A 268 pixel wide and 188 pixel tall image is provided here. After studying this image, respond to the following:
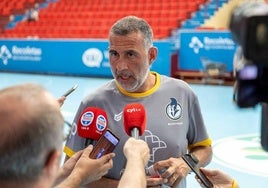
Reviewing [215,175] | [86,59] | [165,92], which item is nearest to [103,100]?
[165,92]

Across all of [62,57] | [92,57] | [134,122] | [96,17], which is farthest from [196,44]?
[134,122]

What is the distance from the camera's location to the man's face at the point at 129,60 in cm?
219

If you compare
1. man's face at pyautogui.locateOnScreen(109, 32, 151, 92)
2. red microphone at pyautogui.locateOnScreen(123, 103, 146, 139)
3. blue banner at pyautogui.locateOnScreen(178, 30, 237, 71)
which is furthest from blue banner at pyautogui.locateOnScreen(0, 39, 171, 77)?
red microphone at pyautogui.locateOnScreen(123, 103, 146, 139)

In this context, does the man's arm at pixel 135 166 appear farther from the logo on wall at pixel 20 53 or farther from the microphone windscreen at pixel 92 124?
the logo on wall at pixel 20 53

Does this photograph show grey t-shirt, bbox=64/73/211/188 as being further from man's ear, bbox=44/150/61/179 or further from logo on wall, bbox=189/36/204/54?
logo on wall, bbox=189/36/204/54

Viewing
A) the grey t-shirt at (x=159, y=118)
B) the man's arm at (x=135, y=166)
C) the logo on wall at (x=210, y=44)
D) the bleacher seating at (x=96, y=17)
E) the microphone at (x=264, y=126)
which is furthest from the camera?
the bleacher seating at (x=96, y=17)

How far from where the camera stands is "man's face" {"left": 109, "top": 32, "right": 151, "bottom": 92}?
7.18ft

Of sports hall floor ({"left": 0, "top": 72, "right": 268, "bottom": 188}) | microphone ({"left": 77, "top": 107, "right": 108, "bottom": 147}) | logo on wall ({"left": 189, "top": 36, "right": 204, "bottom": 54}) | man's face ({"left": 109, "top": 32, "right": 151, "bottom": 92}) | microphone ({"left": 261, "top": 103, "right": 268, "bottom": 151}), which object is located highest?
microphone ({"left": 261, "top": 103, "right": 268, "bottom": 151})

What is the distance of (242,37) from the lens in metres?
0.86

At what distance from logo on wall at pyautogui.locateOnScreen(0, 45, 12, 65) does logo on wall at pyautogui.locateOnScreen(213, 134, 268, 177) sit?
9382 mm

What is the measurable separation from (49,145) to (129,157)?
60 centimetres

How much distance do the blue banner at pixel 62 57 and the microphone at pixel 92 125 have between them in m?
9.79

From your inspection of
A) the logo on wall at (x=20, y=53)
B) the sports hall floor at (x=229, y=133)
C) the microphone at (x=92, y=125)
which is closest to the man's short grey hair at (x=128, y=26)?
the microphone at (x=92, y=125)

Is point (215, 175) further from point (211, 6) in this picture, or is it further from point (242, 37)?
point (211, 6)
